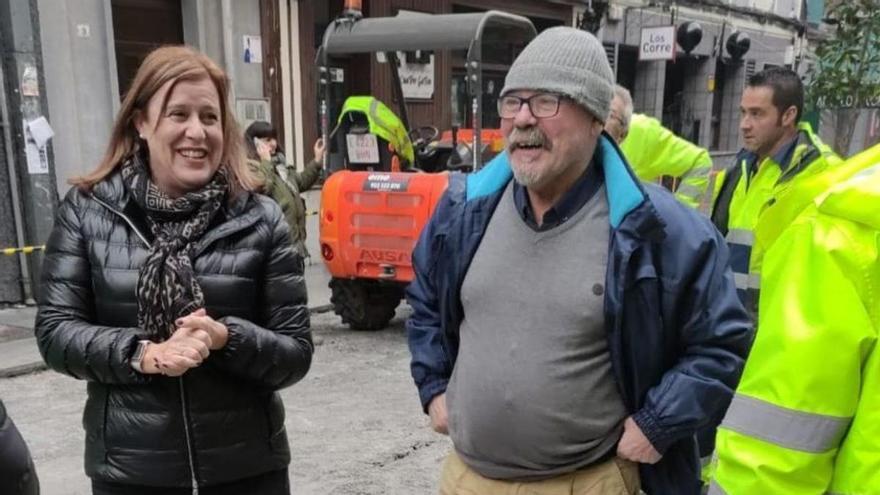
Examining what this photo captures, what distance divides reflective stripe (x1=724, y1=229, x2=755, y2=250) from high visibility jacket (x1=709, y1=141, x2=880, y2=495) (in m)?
2.17

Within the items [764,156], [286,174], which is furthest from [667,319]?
[286,174]

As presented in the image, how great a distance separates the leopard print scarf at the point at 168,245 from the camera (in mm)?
1846

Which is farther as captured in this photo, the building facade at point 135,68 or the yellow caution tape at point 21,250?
the building facade at point 135,68

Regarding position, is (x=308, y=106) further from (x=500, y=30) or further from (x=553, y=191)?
(x=553, y=191)

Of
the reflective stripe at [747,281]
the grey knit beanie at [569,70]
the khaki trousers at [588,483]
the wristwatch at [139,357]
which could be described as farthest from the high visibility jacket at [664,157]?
the wristwatch at [139,357]

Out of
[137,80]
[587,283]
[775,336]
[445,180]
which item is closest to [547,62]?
[587,283]

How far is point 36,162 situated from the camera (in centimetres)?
698

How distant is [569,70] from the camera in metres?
1.84

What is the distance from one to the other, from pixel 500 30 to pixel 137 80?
17.0ft

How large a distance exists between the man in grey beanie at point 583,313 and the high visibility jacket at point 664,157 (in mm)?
2629

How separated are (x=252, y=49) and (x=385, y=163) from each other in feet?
11.5

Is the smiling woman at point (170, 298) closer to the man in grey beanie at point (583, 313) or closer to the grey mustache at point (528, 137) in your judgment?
the man in grey beanie at point (583, 313)

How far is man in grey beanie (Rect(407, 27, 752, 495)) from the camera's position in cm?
180

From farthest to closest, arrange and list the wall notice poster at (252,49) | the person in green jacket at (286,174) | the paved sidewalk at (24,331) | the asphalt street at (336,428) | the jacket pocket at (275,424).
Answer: the wall notice poster at (252,49) → the person in green jacket at (286,174) → the paved sidewalk at (24,331) → the asphalt street at (336,428) → the jacket pocket at (275,424)
